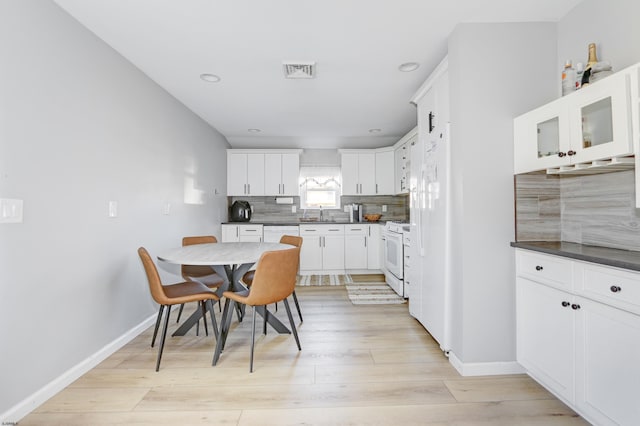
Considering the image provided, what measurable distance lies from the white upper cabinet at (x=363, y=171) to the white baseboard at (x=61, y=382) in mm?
3927

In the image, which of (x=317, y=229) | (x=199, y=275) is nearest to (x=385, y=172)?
(x=317, y=229)

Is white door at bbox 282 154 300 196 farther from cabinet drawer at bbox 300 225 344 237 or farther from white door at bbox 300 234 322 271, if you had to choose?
white door at bbox 300 234 322 271

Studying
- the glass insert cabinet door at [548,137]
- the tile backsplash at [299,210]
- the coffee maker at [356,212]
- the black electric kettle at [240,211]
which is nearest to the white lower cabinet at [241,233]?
the black electric kettle at [240,211]

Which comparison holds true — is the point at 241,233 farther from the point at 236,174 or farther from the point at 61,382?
the point at 61,382

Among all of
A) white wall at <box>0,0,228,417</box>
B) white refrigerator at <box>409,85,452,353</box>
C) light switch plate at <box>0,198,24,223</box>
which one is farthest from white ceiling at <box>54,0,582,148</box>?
light switch plate at <box>0,198,24,223</box>

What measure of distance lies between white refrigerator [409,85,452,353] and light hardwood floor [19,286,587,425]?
0.92 ft

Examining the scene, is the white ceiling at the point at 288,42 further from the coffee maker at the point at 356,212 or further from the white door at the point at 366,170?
the coffee maker at the point at 356,212

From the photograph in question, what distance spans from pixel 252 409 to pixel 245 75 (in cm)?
266

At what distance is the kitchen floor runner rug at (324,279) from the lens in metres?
4.75

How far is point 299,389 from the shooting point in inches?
76.0

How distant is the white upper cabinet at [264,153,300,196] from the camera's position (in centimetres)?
561

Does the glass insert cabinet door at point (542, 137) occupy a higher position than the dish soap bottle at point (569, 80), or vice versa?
the dish soap bottle at point (569, 80)

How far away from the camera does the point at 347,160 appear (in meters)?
5.66

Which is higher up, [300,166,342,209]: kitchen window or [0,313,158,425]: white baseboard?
[300,166,342,209]: kitchen window
